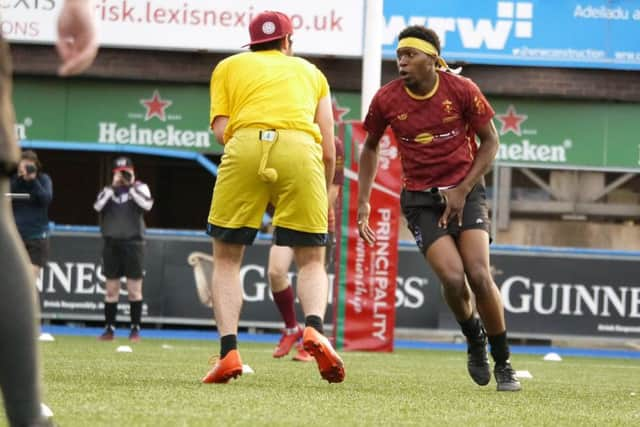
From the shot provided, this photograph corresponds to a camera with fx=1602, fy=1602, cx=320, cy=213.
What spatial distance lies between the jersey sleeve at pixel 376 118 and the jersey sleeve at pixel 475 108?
0.49m

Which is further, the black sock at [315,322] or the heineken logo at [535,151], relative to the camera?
the heineken logo at [535,151]

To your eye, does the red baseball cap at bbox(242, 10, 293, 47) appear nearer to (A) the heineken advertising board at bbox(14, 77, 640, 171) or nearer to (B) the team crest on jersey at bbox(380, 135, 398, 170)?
(B) the team crest on jersey at bbox(380, 135, 398, 170)

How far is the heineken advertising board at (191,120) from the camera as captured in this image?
22438mm

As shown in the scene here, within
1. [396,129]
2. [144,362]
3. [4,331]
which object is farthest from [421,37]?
[4,331]

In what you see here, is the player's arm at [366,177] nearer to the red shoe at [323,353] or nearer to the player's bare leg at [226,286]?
the player's bare leg at [226,286]

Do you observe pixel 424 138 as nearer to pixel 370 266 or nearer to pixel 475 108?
pixel 475 108

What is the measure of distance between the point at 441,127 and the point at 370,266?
6656 millimetres

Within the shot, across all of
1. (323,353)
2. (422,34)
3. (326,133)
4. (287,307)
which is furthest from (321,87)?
(287,307)

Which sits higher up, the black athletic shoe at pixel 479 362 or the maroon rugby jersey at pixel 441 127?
the maroon rugby jersey at pixel 441 127

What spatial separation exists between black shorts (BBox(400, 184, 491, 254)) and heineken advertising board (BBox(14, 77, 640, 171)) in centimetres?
1397

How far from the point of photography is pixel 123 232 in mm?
17078

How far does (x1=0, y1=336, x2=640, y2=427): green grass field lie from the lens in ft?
19.1

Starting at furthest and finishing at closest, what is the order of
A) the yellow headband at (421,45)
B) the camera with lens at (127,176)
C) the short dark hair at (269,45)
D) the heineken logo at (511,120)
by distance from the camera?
the heineken logo at (511,120)
the camera with lens at (127,176)
the yellow headband at (421,45)
the short dark hair at (269,45)

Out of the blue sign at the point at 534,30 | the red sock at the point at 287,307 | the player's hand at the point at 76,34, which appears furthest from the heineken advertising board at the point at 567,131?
the player's hand at the point at 76,34
